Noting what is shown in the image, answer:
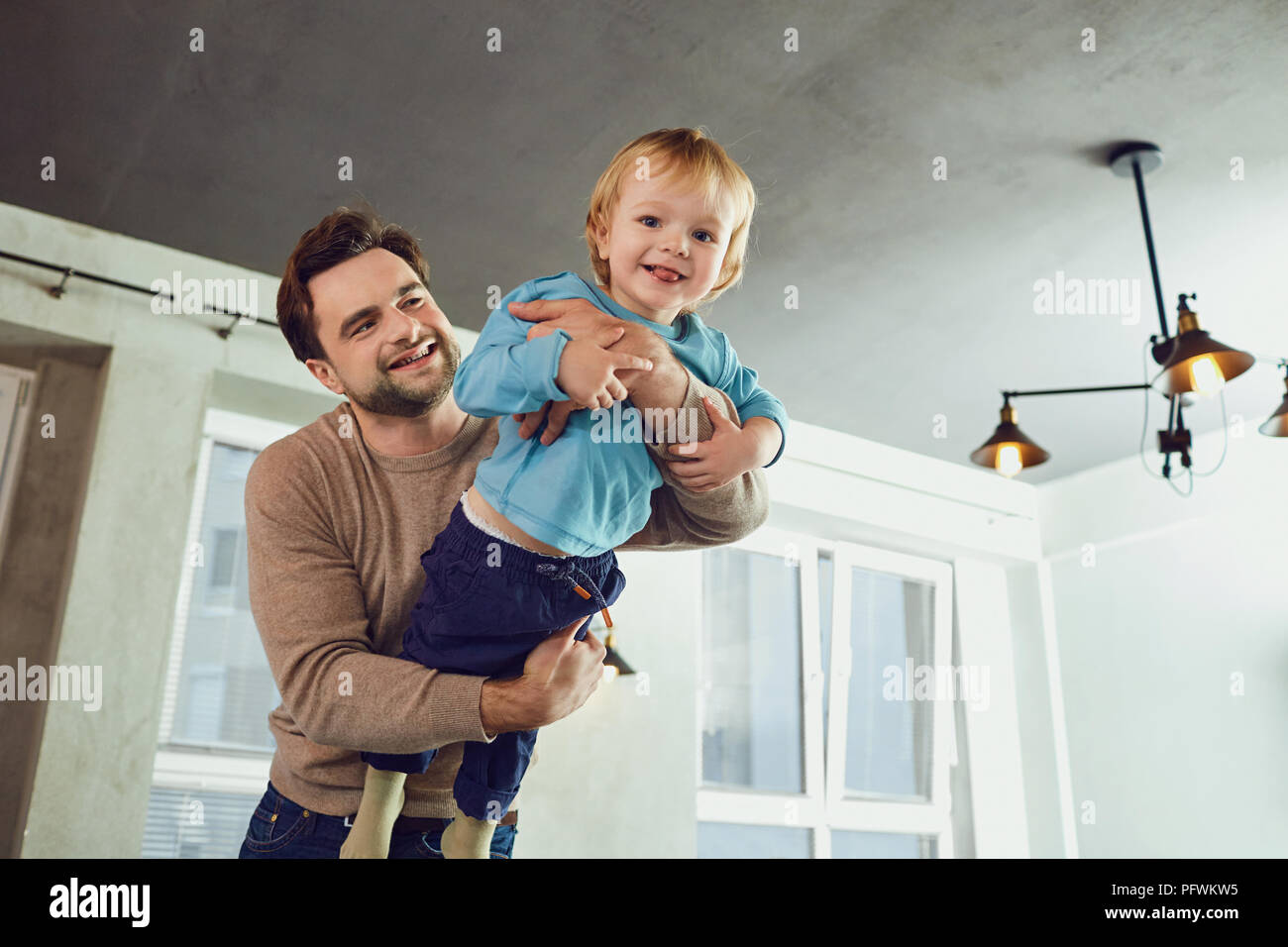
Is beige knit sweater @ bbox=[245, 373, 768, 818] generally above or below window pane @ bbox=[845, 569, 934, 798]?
below

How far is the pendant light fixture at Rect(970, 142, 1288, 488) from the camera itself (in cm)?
317

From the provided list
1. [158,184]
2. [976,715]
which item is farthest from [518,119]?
[976,715]

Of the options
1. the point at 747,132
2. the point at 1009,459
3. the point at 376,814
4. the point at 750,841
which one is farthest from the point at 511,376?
the point at 750,841

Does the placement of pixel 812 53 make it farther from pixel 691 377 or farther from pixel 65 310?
pixel 65 310

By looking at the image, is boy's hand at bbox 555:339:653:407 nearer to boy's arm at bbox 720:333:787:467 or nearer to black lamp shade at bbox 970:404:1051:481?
boy's arm at bbox 720:333:787:467

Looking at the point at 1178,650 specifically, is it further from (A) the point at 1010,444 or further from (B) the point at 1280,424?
(A) the point at 1010,444

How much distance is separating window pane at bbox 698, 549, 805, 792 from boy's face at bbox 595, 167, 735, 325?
16.1 feet

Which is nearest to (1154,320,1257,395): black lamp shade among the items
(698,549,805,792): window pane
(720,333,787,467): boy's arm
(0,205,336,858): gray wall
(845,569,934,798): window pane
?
(720,333,787,467): boy's arm

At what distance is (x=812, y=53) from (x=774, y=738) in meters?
4.04

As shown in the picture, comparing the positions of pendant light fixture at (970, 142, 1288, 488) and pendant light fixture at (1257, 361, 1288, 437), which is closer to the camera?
pendant light fixture at (970, 142, 1288, 488)

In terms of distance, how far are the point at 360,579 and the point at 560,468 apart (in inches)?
12.0

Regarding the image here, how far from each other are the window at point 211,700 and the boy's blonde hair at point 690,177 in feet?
11.5


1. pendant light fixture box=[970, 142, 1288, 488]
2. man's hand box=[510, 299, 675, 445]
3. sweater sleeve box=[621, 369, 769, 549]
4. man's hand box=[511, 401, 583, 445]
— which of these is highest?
pendant light fixture box=[970, 142, 1288, 488]

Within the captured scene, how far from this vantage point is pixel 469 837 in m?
1.05
